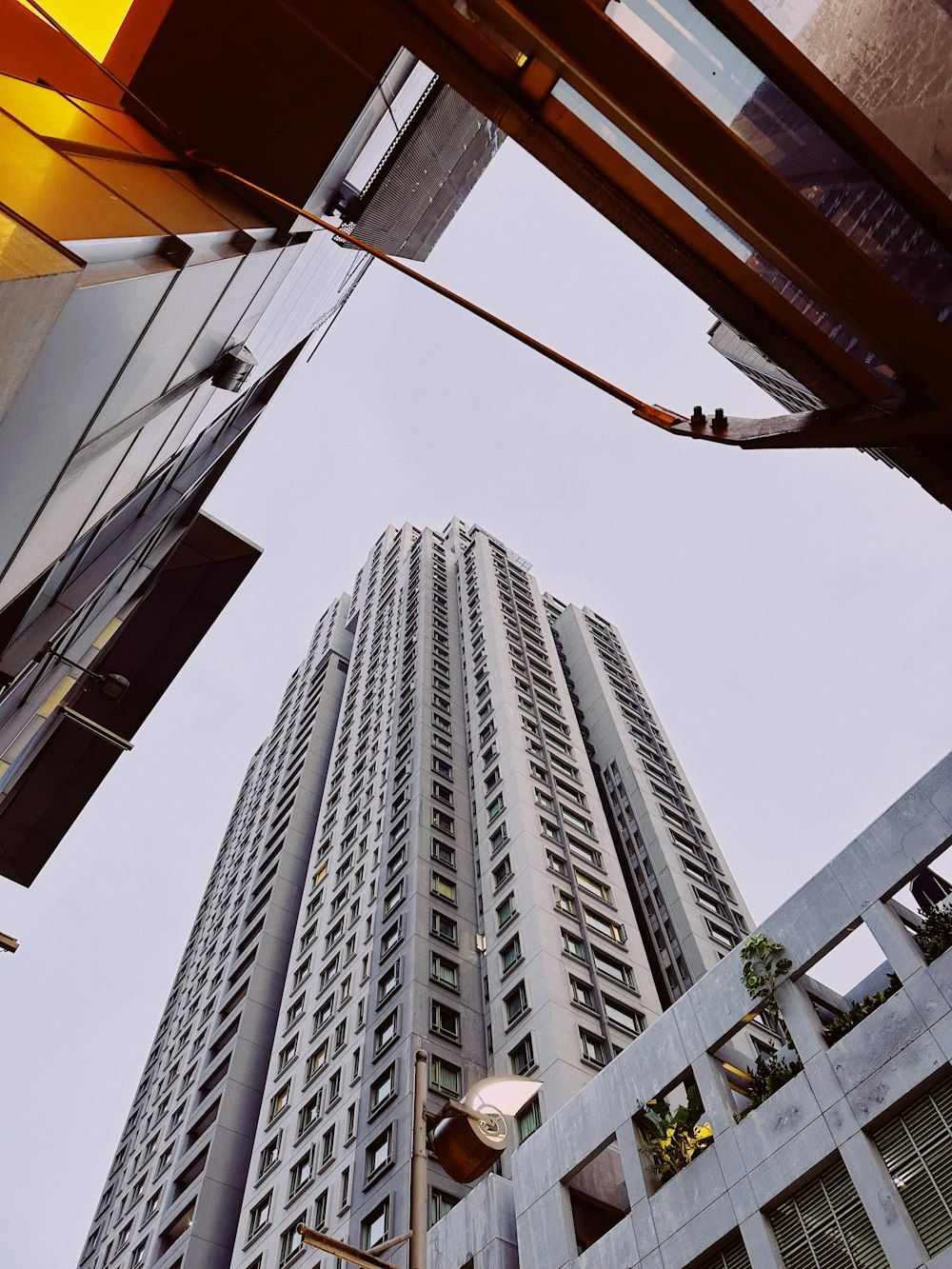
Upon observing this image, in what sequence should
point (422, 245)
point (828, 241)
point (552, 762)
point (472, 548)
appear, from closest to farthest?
point (828, 241) < point (422, 245) < point (552, 762) < point (472, 548)

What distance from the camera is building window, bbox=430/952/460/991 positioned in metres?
39.4

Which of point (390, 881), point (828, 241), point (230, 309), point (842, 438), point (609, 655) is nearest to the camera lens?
point (828, 241)

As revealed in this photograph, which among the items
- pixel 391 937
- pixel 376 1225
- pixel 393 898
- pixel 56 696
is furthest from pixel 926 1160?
pixel 393 898

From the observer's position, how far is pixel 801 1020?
61.3 feet

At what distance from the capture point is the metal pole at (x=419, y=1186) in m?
6.03

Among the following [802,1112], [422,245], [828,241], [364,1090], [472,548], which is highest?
[828,241]

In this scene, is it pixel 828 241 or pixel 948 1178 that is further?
pixel 948 1178

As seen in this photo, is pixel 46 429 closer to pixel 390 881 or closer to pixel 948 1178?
pixel 948 1178

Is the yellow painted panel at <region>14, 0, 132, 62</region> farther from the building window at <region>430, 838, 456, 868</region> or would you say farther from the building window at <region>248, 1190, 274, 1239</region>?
the building window at <region>430, 838, 456, 868</region>

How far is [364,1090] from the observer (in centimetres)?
3525

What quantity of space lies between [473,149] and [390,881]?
37.5m

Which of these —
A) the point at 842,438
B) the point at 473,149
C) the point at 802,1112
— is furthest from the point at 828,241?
the point at 802,1112

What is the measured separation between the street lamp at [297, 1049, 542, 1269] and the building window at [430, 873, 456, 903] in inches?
1520

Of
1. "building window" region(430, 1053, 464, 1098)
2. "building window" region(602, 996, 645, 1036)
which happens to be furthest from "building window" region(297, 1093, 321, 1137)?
"building window" region(602, 996, 645, 1036)
